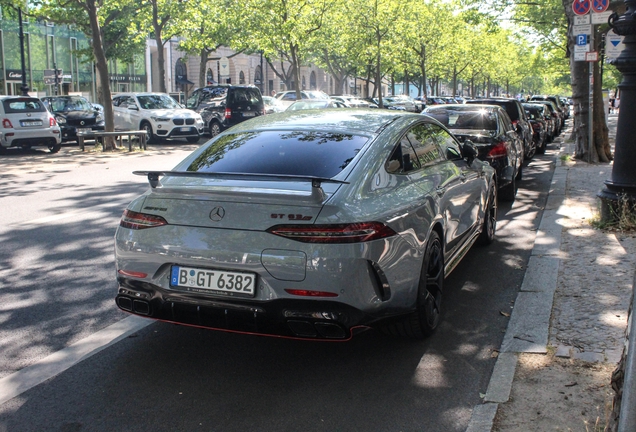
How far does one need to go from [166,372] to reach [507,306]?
283 cm

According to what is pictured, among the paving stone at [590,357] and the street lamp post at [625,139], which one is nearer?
the paving stone at [590,357]

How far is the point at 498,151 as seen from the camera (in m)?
10.8

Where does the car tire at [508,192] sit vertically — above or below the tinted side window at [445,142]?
below

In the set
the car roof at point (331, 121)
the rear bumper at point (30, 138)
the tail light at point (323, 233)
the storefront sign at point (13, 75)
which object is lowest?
the tail light at point (323, 233)

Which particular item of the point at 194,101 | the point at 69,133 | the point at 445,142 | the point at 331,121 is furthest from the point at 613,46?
the point at 69,133

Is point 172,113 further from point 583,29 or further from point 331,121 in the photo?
point 331,121

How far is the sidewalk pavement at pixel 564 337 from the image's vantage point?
149 inches

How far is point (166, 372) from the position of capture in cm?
448

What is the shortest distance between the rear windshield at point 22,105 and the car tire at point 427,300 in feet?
58.2

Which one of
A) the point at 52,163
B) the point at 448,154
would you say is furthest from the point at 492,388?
the point at 52,163

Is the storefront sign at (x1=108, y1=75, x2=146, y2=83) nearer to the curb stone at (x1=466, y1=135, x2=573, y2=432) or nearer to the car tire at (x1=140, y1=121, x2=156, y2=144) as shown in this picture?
the car tire at (x1=140, y1=121, x2=156, y2=144)

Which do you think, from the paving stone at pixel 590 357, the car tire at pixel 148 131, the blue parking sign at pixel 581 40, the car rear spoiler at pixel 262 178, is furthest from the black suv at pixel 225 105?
the paving stone at pixel 590 357

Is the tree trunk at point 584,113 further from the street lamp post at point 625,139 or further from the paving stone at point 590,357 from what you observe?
the paving stone at point 590,357

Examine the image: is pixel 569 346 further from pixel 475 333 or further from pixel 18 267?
pixel 18 267
